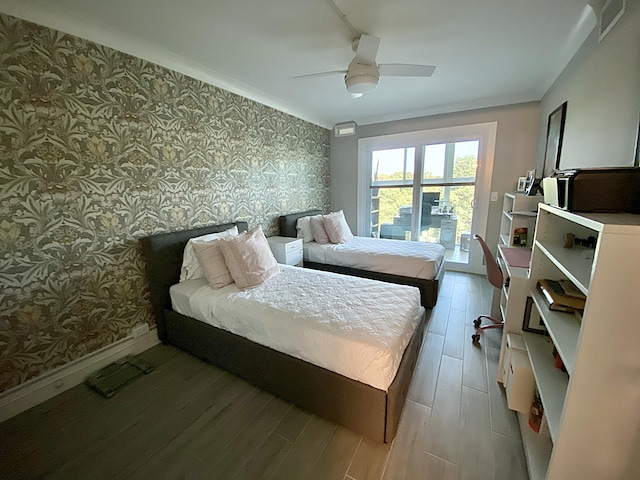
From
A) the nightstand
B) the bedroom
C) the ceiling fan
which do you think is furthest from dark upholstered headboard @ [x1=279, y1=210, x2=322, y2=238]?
the ceiling fan

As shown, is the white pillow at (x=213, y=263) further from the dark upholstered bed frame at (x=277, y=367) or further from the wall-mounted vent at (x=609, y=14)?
the wall-mounted vent at (x=609, y=14)

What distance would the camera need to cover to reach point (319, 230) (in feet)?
11.8

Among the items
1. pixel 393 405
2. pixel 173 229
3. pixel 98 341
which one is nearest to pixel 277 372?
pixel 393 405

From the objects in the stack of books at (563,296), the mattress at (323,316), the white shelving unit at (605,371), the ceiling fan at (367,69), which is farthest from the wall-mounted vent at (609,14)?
the mattress at (323,316)

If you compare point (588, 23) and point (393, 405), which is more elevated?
point (588, 23)

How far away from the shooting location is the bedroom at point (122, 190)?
5.15ft

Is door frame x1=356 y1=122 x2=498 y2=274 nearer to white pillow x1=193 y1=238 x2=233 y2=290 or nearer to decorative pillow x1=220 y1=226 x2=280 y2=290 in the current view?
decorative pillow x1=220 y1=226 x2=280 y2=290

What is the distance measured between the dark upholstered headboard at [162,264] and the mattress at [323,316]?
0.12m

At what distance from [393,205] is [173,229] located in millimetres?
3495

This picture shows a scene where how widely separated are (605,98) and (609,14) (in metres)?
0.47

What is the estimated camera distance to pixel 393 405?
1.33m

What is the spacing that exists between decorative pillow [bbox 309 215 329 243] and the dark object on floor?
7.59ft

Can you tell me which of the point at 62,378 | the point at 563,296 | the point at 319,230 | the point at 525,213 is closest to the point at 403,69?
the point at 525,213

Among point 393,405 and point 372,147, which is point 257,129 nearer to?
point 372,147
